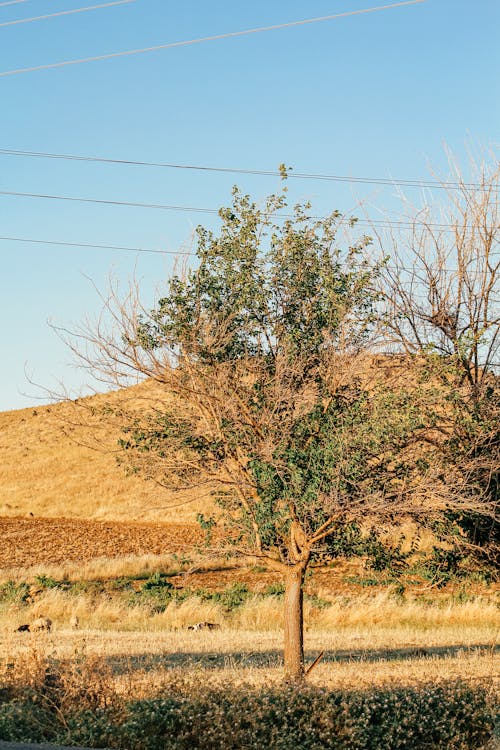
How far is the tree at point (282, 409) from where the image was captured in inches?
436

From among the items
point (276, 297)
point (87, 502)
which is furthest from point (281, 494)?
point (87, 502)

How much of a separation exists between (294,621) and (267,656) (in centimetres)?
291

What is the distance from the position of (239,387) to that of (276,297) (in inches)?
55.3

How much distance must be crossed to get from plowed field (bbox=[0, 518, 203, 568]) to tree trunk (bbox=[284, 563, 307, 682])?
18.7 metres

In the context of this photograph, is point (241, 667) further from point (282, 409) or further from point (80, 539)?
point (80, 539)

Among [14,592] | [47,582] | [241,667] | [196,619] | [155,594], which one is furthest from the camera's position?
[47,582]

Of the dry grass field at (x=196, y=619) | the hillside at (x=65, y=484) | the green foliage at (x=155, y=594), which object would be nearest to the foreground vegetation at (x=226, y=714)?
the dry grass field at (x=196, y=619)

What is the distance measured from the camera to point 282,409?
11.4 meters

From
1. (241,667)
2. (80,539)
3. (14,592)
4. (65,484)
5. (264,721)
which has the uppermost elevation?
(65,484)

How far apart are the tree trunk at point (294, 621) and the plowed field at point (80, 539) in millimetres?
18707

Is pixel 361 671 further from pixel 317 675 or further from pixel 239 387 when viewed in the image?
pixel 239 387

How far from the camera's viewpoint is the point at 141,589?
982 inches

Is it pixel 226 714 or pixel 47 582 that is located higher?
pixel 47 582

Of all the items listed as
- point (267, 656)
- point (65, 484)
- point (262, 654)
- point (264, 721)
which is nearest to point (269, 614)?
point (262, 654)
